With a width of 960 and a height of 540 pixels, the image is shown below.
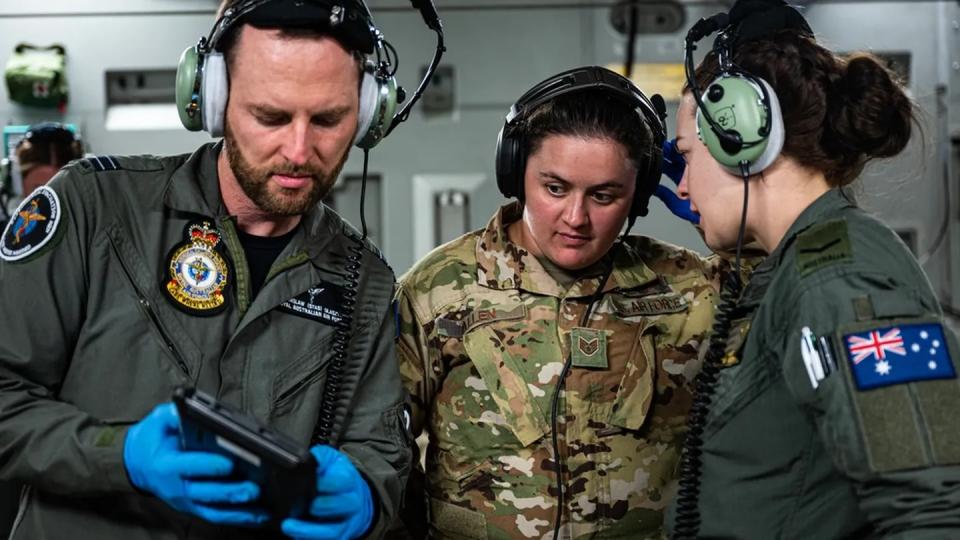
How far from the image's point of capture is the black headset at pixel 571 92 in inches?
77.9

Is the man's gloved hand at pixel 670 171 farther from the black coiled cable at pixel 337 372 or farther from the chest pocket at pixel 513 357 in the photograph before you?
the black coiled cable at pixel 337 372

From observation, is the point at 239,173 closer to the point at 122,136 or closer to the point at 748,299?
the point at 748,299

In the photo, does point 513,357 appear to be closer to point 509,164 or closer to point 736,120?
point 509,164

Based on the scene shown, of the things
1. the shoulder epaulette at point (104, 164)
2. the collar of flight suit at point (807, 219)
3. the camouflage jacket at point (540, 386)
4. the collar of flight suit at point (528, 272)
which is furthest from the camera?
the collar of flight suit at point (528, 272)

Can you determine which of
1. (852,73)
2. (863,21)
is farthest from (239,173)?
(863,21)

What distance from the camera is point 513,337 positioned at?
202cm

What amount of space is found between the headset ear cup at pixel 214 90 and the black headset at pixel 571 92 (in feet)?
1.83

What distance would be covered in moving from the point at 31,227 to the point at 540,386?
899 millimetres

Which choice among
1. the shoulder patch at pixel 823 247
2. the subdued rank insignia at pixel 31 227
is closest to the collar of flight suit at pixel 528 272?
the shoulder patch at pixel 823 247

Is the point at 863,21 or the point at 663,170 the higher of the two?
the point at 863,21

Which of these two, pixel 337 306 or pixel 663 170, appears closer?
pixel 337 306

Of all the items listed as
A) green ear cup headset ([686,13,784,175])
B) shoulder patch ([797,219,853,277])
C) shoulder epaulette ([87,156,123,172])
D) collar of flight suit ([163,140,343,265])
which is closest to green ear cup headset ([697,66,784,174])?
green ear cup headset ([686,13,784,175])

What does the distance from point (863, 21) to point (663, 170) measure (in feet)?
4.95

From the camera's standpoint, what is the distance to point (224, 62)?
166 centimetres
